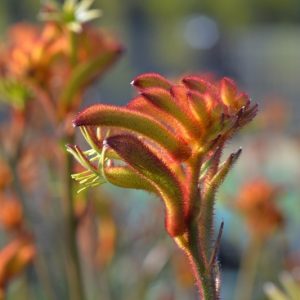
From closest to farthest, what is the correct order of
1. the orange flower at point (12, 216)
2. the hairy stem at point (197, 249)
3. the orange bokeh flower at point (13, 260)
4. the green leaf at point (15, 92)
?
the hairy stem at point (197, 249) → the orange bokeh flower at point (13, 260) → the green leaf at point (15, 92) → the orange flower at point (12, 216)

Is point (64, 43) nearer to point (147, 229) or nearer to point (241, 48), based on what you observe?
point (147, 229)

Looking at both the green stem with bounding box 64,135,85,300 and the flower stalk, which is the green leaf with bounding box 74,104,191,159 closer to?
the flower stalk

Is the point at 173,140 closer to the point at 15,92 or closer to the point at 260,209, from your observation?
the point at 15,92

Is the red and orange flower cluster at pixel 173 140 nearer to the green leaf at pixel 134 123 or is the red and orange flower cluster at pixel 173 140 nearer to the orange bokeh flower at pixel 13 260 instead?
the green leaf at pixel 134 123

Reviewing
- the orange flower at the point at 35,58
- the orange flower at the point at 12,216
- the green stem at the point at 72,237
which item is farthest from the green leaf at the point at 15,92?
the orange flower at the point at 12,216

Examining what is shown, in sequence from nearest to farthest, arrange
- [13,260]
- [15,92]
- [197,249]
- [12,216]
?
[197,249], [13,260], [15,92], [12,216]

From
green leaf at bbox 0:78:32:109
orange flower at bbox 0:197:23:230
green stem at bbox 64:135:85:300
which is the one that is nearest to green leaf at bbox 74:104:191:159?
green stem at bbox 64:135:85:300

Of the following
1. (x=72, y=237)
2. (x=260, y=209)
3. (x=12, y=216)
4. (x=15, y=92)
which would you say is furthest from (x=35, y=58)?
(x=260, y=209)
